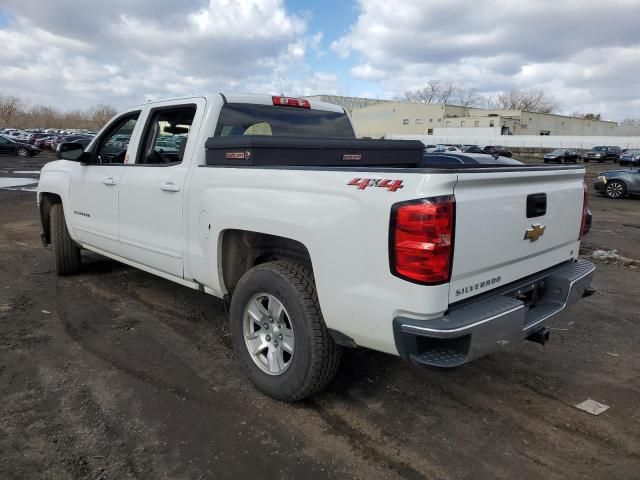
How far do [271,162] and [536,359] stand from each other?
2.57 metres

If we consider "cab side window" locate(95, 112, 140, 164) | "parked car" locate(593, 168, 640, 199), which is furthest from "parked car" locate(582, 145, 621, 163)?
"cab side window" locate(95, 112, 140, 164)

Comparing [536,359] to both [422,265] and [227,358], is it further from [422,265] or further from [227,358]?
[227,358]

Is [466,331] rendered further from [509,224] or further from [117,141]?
[117,141]

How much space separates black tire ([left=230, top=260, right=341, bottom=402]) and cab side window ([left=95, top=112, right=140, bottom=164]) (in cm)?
233

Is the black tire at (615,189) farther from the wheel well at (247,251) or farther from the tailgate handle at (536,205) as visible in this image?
the wheel well at (247,251)

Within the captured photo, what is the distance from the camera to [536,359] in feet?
12.9

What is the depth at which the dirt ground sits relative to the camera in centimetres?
263

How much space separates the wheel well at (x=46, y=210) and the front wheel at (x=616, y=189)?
56.7 feet

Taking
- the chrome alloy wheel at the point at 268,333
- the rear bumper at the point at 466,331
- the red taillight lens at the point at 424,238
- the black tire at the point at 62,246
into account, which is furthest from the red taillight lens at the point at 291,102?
the black tire at the point at 62,246

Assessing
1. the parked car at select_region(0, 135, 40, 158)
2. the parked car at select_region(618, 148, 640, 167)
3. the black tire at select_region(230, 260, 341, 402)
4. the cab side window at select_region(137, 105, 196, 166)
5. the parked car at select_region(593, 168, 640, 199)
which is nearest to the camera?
the black tire at select_region(230, 260, 341, 402)

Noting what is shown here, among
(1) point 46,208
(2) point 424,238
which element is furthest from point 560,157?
(2) point 424,238

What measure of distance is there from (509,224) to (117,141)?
399cm

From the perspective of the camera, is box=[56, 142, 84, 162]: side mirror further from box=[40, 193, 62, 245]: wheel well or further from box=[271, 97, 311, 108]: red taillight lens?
box=[271, 97, 311, 108]: red taillight lens

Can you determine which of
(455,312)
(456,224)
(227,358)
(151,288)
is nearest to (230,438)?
(227,358)
